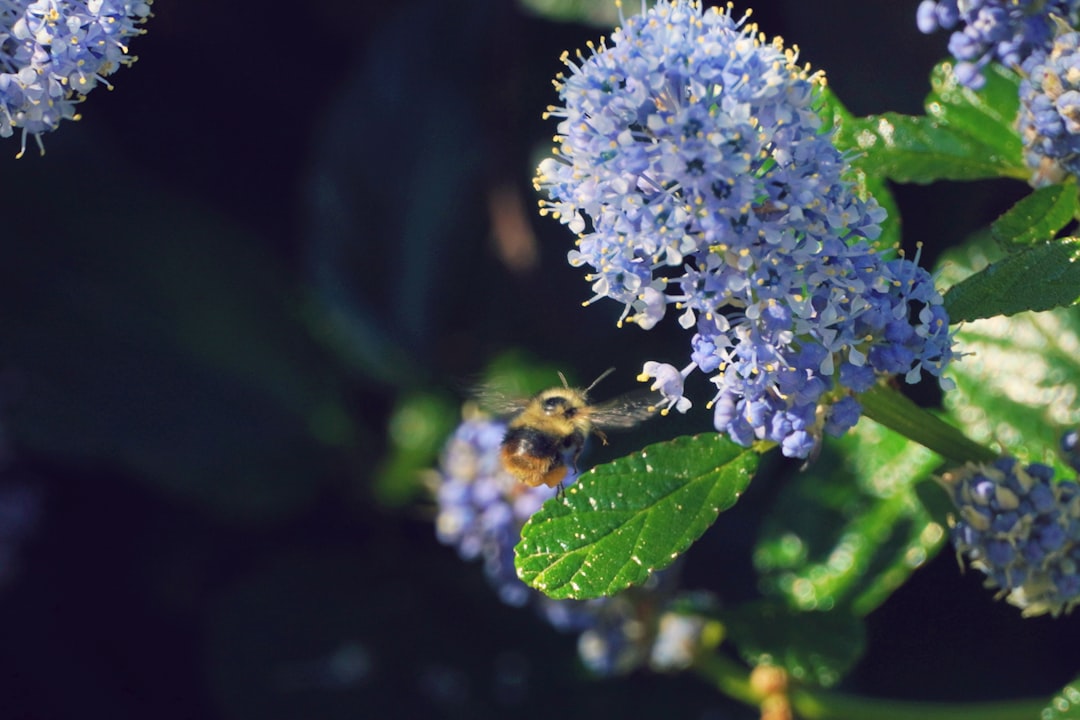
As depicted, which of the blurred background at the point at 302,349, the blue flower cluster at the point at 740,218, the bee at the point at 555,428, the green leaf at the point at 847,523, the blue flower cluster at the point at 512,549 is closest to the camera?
the blue flower cluster at the point at 740,218

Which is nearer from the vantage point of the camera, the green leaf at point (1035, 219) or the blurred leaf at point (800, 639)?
the green leaf at point (1035, 219)

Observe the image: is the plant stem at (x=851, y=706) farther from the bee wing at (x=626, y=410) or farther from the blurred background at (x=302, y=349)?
the bee wing at (x=626, y=410)

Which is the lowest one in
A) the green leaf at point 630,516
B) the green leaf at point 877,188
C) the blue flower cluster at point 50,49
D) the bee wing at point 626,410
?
the bee wing at point 626,410

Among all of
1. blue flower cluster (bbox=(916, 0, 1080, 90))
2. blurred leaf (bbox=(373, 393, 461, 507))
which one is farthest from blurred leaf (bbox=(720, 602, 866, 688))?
blurred leaf (bbox=(373, 393, 461, 507))

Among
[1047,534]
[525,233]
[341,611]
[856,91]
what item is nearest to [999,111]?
[1047,534]

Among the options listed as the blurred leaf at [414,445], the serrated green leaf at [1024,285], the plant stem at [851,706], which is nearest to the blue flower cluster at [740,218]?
the serrated green leaf at [1024,285]

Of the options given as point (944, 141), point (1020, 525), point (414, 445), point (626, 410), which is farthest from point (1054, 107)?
point (414, 445)

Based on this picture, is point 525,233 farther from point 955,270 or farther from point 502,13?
point 955,270
